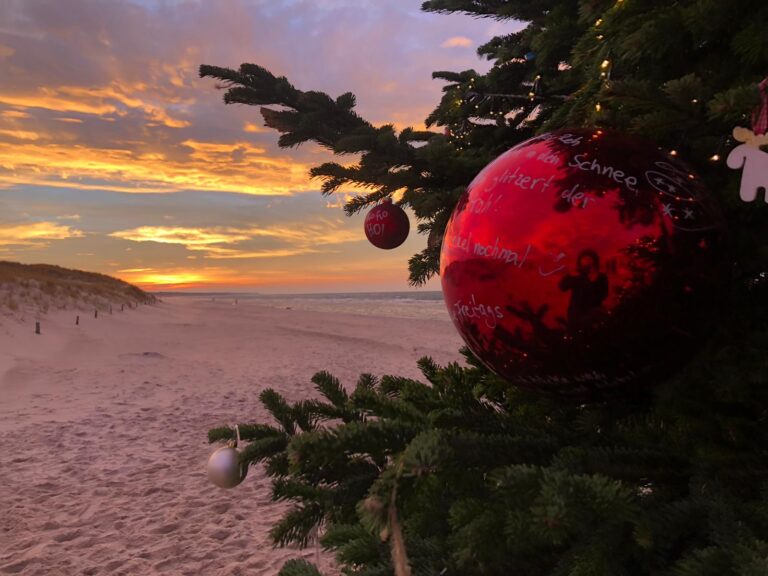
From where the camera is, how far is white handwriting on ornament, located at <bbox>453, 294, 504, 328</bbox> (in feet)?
4.82

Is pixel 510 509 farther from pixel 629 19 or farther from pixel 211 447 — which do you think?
pixel 211 447

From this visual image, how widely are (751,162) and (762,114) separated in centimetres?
12

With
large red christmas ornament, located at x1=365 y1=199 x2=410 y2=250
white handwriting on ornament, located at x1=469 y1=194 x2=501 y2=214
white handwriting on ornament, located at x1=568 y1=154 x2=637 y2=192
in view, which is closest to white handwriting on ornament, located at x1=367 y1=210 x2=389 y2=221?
large red christmas ornament, located at x1=365 y1=199 x2=410 y2=250

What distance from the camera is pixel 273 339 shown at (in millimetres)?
20156

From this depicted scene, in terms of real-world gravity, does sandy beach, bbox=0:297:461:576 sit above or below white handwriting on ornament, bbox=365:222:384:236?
below

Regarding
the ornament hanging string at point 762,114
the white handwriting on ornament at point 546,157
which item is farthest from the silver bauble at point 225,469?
the ornament hanging string at point 762,114

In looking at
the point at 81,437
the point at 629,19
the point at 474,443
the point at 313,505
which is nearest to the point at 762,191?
the point at 629,19

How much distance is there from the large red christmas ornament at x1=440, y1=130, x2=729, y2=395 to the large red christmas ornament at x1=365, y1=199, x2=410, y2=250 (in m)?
2.62

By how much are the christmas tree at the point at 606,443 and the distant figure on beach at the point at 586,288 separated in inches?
15.5

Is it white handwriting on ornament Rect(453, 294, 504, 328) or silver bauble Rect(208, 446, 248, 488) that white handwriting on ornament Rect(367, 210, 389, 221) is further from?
white handwriting on ornament Rect(453, 294, 504, 328)

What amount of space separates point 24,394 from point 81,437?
10.6 ft

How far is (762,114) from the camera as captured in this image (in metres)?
1.39

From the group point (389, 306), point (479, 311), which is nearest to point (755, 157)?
point (479, 311)

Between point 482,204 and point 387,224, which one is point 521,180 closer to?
point 482,204
